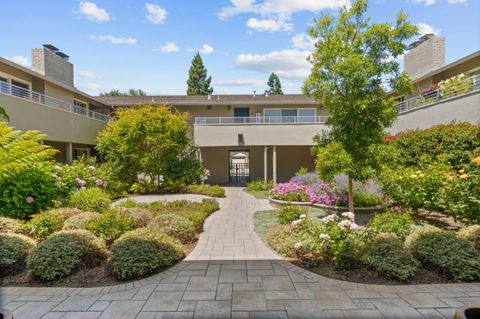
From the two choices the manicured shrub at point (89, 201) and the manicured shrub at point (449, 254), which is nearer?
the manicured shrub at point (449, 254)

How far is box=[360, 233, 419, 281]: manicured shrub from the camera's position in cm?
434

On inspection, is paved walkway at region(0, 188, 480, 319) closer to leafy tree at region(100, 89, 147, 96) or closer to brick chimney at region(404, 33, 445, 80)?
brick chimney at region(404, 33, 445, 80)

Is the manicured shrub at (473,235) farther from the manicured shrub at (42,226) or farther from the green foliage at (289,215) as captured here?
the manicured shrub at (42,226)

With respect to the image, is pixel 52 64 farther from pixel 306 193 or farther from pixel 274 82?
pixel 274 82

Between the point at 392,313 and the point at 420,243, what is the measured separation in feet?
6.59

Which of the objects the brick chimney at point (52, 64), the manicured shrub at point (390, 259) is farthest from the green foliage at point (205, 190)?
the brick chimney at point (52, 64)

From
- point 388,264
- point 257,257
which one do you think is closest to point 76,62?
point 257,257

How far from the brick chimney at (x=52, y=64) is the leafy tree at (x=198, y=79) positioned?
24608mm

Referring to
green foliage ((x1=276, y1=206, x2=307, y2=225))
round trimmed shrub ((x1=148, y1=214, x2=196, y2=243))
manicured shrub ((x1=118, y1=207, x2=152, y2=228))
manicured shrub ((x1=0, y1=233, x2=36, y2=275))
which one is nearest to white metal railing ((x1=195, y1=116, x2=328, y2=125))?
green foliage ((x1=276, y1=206, x2=307, y2=225))

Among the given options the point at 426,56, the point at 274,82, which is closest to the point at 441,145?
the point at 426,56

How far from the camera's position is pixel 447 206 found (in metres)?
6.87

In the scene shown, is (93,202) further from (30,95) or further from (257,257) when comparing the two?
(30,95)

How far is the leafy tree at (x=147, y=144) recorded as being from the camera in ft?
45.1

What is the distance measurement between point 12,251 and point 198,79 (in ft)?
129
